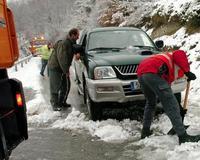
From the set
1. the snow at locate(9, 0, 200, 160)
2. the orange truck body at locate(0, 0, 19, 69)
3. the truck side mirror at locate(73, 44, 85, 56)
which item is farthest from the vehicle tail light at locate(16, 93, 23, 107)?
the truck side mirror at locate(73, 44, 85, 56)

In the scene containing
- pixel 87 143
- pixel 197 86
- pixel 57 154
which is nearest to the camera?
pixel 57 154

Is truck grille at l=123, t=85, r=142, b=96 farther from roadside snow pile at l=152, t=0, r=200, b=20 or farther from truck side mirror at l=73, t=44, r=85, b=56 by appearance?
roadside snow pile at l=152, t=0, r=200, b=20

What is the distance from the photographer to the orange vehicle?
4988 millimetres

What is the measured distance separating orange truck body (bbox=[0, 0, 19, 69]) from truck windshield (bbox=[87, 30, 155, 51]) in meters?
4.34

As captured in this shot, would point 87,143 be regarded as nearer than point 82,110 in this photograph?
Yes

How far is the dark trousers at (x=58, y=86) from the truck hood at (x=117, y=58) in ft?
5.85

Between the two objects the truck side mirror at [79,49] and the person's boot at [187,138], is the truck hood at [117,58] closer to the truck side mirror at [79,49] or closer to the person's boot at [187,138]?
the truck side mirror at [79,49]

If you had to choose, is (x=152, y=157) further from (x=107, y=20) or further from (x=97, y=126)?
(x=107, y=20)

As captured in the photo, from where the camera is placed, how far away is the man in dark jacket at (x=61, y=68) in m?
9.87

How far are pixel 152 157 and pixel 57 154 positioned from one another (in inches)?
57.8

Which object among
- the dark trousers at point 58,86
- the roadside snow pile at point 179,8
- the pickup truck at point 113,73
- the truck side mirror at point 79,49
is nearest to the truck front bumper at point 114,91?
the pickup truck at point 113,73

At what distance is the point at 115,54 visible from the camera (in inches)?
346

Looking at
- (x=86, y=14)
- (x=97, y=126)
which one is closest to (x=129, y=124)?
(x=97, y=126)

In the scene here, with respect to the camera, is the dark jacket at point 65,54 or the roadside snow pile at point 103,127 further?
the dark jacket at point 65,54
